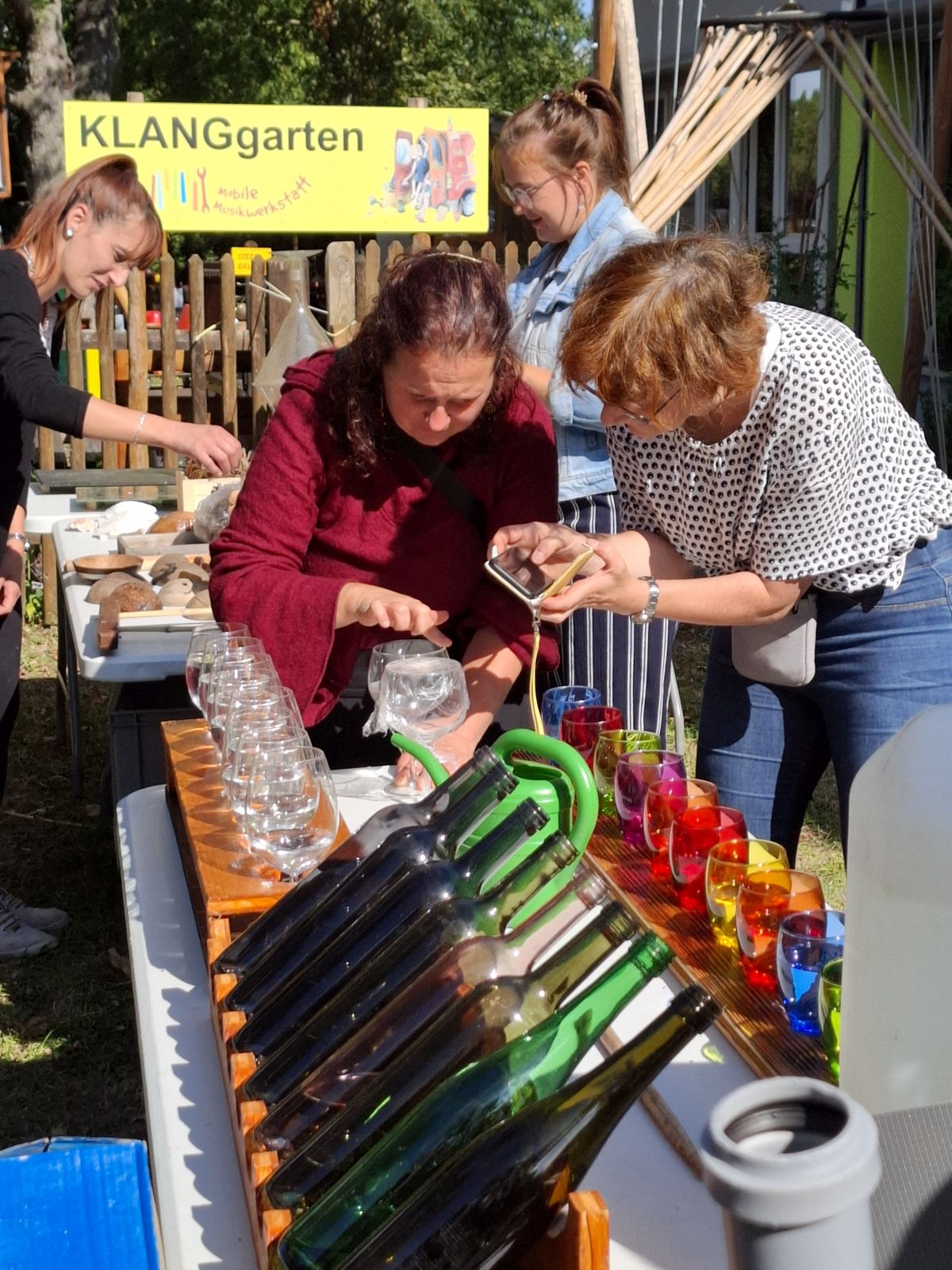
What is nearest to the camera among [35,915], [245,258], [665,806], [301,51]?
[665,806]

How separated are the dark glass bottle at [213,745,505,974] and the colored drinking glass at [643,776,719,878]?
36 centimetres

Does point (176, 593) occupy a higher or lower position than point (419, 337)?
lower

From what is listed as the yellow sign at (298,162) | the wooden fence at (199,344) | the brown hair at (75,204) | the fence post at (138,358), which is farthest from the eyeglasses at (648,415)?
the fence post at (138,358)

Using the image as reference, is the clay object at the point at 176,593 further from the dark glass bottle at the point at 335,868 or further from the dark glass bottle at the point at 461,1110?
the dark glass bottle at the point at 461,1110

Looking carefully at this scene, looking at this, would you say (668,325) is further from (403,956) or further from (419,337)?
(403,956)

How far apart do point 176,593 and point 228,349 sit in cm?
392

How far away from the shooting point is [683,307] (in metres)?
1.83

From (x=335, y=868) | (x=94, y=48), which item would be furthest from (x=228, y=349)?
(x=94, y=48)

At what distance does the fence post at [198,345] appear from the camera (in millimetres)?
6926

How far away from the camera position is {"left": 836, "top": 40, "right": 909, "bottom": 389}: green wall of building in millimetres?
10516

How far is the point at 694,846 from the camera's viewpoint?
1.63 m

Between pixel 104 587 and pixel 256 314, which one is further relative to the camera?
pixel 256 314

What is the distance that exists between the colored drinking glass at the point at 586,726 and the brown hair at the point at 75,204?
1.92m

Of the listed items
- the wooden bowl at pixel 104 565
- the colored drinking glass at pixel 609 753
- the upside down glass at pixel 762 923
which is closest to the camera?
the upside down glass at pixel 762 923
